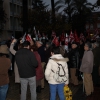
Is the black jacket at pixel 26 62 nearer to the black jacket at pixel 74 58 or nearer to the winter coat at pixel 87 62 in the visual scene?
the winter coat at pixel 87 62

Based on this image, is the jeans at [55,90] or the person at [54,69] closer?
the person at [54,69]

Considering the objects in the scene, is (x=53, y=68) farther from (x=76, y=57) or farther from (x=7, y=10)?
(x=7, y=10)

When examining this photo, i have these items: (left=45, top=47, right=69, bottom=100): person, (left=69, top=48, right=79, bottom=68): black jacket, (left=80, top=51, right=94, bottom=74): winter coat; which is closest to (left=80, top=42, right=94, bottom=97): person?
(left=80, top=51, right=94, bottom=74): winter coat

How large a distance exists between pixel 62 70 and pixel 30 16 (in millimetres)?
34568

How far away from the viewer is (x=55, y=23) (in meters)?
38.5

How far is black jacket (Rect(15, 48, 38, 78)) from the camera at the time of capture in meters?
7.25

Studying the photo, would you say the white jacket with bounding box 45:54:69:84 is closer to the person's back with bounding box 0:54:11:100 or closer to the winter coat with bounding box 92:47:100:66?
the person's back with bounding box 0:54:11:100

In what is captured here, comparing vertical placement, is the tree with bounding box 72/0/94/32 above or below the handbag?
above

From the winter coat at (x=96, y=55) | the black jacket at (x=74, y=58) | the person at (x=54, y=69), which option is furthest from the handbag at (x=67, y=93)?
the black jacket at (x=74, y=58)

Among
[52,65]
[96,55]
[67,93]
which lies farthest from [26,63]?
[96,55]

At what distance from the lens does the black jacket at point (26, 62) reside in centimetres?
725

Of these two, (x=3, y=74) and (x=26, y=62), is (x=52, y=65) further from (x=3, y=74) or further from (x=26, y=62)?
(x=3, y=74)

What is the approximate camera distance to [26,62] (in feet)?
23.8

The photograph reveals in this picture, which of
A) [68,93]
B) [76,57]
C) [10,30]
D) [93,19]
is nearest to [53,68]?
[68,93]
